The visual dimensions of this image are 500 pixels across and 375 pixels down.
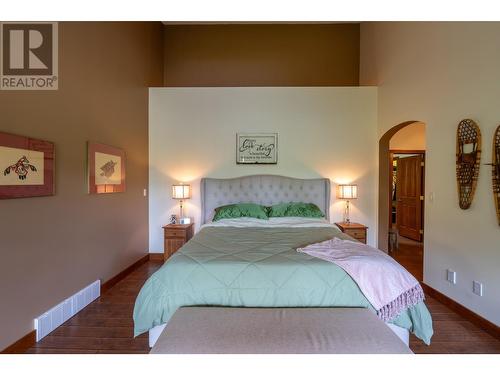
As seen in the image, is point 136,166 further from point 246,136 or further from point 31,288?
point 31,288

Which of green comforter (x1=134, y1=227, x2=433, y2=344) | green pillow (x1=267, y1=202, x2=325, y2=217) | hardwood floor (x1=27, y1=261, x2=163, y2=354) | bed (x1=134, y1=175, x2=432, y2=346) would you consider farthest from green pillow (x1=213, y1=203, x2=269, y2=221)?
green comforter (x1=134, y1=227, x2=433, y2=344)

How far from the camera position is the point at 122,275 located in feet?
11.9

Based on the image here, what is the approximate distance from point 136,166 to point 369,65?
165 inches

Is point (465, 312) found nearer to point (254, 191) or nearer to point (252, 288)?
point (252, 288)

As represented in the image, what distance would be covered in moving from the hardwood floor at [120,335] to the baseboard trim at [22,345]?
0.14ft

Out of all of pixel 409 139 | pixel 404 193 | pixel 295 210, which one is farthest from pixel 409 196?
pixel 295 210

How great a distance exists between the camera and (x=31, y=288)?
2.18 metres

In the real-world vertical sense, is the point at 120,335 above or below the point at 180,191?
below

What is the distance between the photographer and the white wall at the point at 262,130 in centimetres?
439

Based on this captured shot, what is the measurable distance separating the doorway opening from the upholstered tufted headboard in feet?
3.19

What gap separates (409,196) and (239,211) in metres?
4.58

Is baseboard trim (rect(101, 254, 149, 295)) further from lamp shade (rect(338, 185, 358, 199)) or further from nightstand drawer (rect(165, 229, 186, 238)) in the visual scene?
lamp shade (rect(338, 185, 358, 199))

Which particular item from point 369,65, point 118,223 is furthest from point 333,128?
point 118,223

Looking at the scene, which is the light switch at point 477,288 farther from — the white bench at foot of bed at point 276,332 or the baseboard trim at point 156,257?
the baseboard trim at point 156,257
